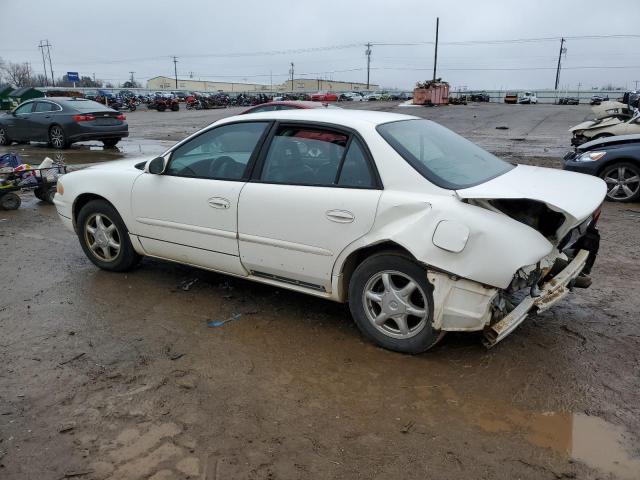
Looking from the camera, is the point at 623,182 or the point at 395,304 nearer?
the point at 395,304

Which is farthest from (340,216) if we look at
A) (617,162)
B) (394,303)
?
(617,162)

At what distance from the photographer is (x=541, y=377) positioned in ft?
10.6

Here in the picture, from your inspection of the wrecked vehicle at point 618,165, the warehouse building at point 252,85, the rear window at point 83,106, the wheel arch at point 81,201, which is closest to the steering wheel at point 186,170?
the wheel arch at point 81,201

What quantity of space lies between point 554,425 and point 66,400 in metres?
2.75

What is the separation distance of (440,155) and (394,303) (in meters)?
1.14

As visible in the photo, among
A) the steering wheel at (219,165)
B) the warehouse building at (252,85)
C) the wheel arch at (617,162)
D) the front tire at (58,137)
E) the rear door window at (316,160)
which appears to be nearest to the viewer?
the rear door window at (316,160)

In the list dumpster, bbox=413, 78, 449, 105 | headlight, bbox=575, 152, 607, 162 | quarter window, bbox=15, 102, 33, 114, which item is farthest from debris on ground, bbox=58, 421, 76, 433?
dumpster, bbox=413, 78, 449, 105

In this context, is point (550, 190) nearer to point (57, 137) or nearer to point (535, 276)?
point (535, 276)

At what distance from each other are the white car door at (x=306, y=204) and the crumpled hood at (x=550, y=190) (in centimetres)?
71

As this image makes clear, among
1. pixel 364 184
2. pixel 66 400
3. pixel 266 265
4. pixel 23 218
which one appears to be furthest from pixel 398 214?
pixel 23 218

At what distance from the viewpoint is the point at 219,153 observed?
4.26 metres

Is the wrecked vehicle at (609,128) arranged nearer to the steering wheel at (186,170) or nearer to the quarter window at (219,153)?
the quarter window at (219,153)

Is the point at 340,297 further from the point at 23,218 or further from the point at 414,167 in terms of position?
the point at 23,218

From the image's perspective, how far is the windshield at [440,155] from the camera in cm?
340
